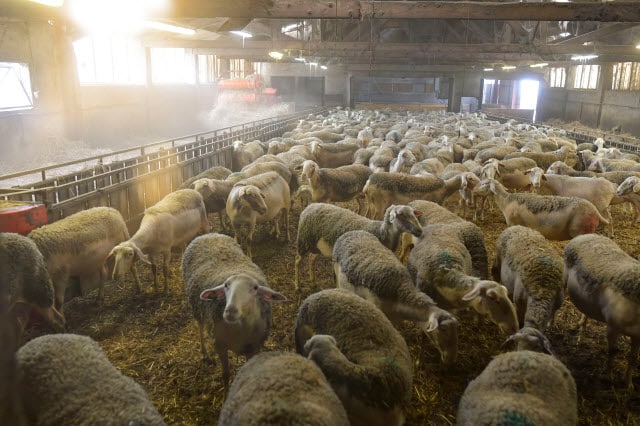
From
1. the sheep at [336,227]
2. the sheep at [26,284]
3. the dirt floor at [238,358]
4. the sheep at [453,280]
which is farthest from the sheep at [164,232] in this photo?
the sheep at [453,280]

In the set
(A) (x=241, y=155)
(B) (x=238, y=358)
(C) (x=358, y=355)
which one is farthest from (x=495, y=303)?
(A) (x=241, y=155)

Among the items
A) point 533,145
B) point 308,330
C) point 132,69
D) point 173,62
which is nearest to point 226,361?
point 308,330

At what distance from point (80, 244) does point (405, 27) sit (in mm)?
25370

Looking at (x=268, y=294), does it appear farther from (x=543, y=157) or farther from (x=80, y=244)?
(x=543, y=157)

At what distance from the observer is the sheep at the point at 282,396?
2.62 m

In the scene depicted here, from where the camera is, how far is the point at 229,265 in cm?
468

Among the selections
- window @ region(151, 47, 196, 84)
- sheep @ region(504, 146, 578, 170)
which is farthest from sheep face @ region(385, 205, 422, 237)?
window @ region(151, 47, 196, 84)

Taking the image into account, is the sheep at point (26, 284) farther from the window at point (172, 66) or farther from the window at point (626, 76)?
the window at point (626, 76)

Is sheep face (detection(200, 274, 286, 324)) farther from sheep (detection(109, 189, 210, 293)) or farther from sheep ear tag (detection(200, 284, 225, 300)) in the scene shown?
sheep (detection(109, 189, 210, 293))

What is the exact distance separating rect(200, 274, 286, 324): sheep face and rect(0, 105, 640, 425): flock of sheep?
0.5 inches

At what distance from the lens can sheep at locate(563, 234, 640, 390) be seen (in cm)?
413

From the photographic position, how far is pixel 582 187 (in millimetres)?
8523

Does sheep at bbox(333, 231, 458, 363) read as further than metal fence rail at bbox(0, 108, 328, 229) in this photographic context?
No

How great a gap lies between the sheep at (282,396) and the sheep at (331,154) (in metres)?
9.68
